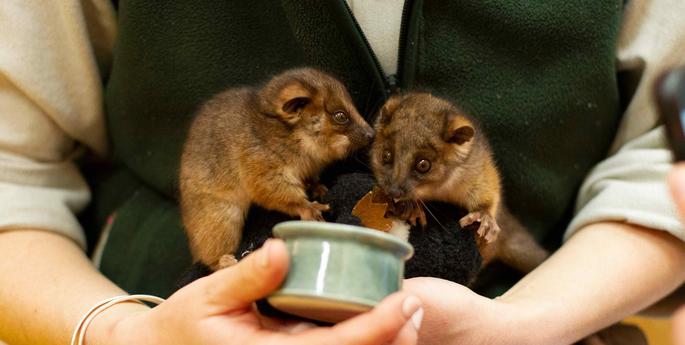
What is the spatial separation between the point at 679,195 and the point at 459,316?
0.45 m

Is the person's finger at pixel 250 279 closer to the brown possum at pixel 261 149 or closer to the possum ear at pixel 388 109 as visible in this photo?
the brown possum at pixel 261 149

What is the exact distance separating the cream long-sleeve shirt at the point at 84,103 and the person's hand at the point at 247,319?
58 cm

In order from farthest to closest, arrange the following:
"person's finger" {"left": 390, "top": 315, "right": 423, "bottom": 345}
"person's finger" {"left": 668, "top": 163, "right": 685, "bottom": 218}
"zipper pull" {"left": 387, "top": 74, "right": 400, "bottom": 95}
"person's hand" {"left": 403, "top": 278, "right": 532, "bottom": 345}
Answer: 1. "zipper pull" {"left": 387, "top": 74, "right": 400, "bottom": 95}
2. "person's hand" {"left": 403, "top": 278, "right": 532, "bottom": 345}
3. "person's finger" {"left": 390, "top": 315, "right": 423, "bottom": 345}
4. "person's finger" {"left": 668, "top": 163, "right": 685, "bottom": 218}

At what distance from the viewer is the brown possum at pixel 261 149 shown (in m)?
1.32

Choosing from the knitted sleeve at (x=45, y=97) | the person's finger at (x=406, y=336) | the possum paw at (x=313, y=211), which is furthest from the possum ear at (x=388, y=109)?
the knitted sleeve at (x=45, y=97)

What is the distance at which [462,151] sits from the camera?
4.50 ft

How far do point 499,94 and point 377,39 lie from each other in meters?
0.29

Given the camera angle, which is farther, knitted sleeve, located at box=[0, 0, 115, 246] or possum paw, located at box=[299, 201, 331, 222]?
knitted sleeve, located at box=[0, 0, 115, 246]

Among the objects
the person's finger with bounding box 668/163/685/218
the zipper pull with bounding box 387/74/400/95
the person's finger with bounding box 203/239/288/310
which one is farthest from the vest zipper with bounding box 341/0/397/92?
the person's finger with bounding box 668/163/685/218

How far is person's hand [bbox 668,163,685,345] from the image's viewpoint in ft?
2.64

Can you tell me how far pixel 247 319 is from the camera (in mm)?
1015

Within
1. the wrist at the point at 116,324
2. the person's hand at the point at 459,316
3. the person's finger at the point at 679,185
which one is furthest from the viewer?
the wrist at the point at 116,324

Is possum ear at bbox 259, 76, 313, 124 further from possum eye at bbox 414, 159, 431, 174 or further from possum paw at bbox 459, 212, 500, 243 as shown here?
possum paw at bbox 459, 212, 500, 243

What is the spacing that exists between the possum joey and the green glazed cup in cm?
41
